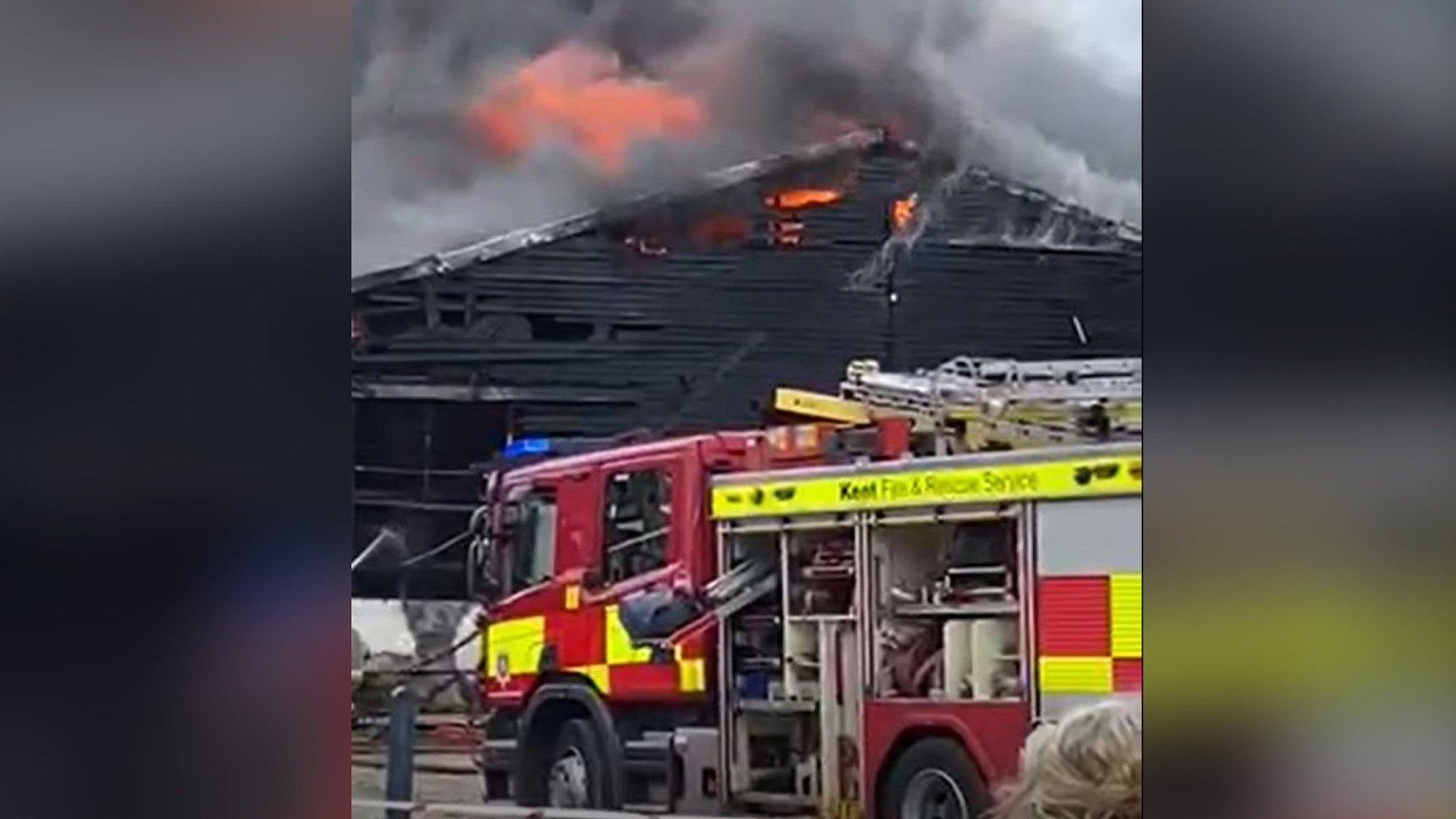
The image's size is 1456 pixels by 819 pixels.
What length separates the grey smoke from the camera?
3.57 m

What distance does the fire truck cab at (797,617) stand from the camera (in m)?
3.56

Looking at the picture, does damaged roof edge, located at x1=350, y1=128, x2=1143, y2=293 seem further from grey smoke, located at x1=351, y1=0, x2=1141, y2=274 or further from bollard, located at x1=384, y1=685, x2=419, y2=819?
bollard, located at x1=384, y1=685, x2=419, y2=819

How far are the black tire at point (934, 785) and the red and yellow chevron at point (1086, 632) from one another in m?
0.19

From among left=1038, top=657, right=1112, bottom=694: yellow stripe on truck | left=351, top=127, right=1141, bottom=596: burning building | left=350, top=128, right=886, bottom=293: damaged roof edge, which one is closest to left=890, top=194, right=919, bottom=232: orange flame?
left=351, top=127, right=1141, bottom=596: burning building

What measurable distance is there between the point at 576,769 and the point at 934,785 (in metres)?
0.61

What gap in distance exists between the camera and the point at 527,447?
3.70 meters

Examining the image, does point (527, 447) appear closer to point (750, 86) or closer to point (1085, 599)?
point (750, 86)

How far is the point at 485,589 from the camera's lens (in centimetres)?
374

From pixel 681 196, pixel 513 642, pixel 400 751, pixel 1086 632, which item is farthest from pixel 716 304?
pixel 400 751

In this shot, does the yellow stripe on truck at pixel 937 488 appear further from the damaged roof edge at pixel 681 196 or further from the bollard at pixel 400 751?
the bollard at pixel 400 751

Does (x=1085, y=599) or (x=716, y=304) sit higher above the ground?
(x=716, y=304)

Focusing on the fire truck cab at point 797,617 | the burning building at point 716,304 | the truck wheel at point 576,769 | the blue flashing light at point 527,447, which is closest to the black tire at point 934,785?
the fire truck cab at point 797,617

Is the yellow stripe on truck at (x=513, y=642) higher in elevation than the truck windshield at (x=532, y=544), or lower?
lower
